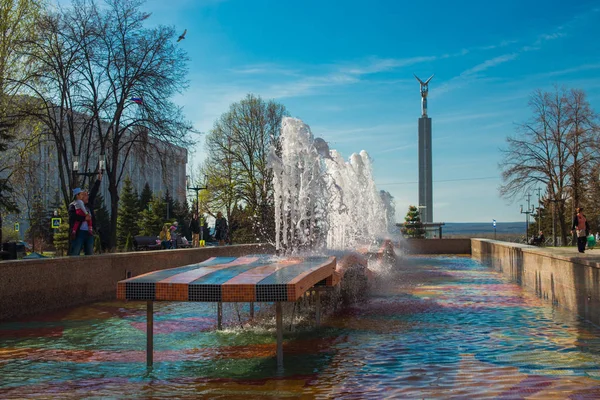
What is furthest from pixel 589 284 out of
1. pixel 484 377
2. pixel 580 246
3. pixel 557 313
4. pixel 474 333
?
pixel 580 246

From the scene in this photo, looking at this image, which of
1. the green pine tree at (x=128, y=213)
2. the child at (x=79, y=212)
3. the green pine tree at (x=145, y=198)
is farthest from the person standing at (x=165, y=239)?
the green pine tree at (x=145, y=198)

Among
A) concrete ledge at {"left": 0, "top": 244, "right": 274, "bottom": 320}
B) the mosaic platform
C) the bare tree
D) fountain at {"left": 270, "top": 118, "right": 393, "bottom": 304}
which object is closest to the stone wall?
fountain at {"left": 270, "top": 118, "right": 393, "bottom": 304}

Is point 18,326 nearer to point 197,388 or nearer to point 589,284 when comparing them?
point 197,388

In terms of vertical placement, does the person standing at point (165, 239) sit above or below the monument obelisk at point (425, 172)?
below

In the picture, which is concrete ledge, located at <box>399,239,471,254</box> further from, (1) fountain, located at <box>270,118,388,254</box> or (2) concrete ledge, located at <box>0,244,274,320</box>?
(2) concrete ledge, located at <box>0,244,274,320</box>

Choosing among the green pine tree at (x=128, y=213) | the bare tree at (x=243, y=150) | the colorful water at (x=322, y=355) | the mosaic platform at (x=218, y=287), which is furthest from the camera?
the green pine tree at (x=128, y=213)

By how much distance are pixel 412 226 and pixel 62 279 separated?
46.9 meters

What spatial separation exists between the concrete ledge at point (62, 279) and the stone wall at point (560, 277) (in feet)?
23.2

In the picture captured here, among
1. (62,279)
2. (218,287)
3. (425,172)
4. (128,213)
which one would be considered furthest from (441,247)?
(425,172)

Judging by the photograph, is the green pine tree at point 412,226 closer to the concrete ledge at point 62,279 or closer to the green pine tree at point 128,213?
the green pine tree at point 128,213

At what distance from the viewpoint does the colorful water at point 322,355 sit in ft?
15.9

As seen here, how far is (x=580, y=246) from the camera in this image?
19.0 m

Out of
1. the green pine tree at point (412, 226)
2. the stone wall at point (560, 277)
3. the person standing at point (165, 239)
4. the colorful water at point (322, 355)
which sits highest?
the green pine tree at point (412, 226)

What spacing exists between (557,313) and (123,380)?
20.0 feet
